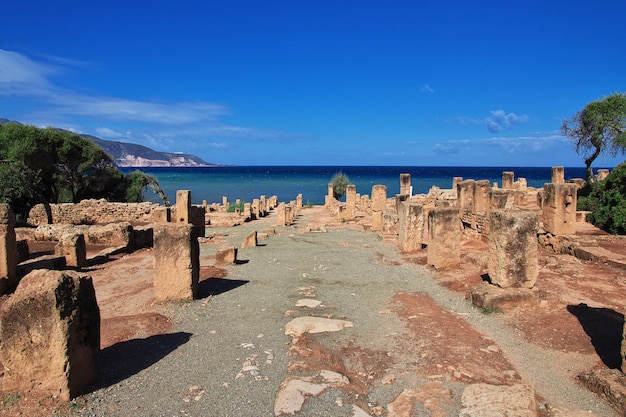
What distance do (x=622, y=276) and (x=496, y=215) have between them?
13.3ft

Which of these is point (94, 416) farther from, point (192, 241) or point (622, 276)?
point (622, 276)

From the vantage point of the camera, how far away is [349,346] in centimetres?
673

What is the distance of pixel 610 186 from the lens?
2092 cm

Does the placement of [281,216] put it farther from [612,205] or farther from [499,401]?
[499,401]

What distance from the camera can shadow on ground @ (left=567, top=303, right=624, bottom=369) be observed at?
20.6 ft

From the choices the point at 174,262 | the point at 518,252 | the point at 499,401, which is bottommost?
the point at 499,401

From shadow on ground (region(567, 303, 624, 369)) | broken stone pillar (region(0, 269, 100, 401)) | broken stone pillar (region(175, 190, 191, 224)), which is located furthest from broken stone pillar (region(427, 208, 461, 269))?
broken stone pillar (region(175, 190, 191, 224))

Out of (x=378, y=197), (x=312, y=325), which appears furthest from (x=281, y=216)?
(x=312, y=325)

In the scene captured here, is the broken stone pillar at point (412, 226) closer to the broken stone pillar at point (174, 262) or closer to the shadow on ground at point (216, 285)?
the shadow on ground at point (216, 285)

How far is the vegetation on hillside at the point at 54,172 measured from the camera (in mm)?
25828

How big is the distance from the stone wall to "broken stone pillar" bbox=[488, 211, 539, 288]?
71.7 feet

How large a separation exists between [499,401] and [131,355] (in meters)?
4.77

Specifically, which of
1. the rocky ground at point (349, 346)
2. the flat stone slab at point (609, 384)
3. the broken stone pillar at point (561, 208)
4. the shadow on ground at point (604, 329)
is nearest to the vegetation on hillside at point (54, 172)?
the rocky ground at point (349, 346)

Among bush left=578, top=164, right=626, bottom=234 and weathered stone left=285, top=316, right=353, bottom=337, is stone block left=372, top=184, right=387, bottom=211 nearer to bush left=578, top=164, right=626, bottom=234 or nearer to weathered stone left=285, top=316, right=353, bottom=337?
bush left=578, top=164, right=626, bottom=234
